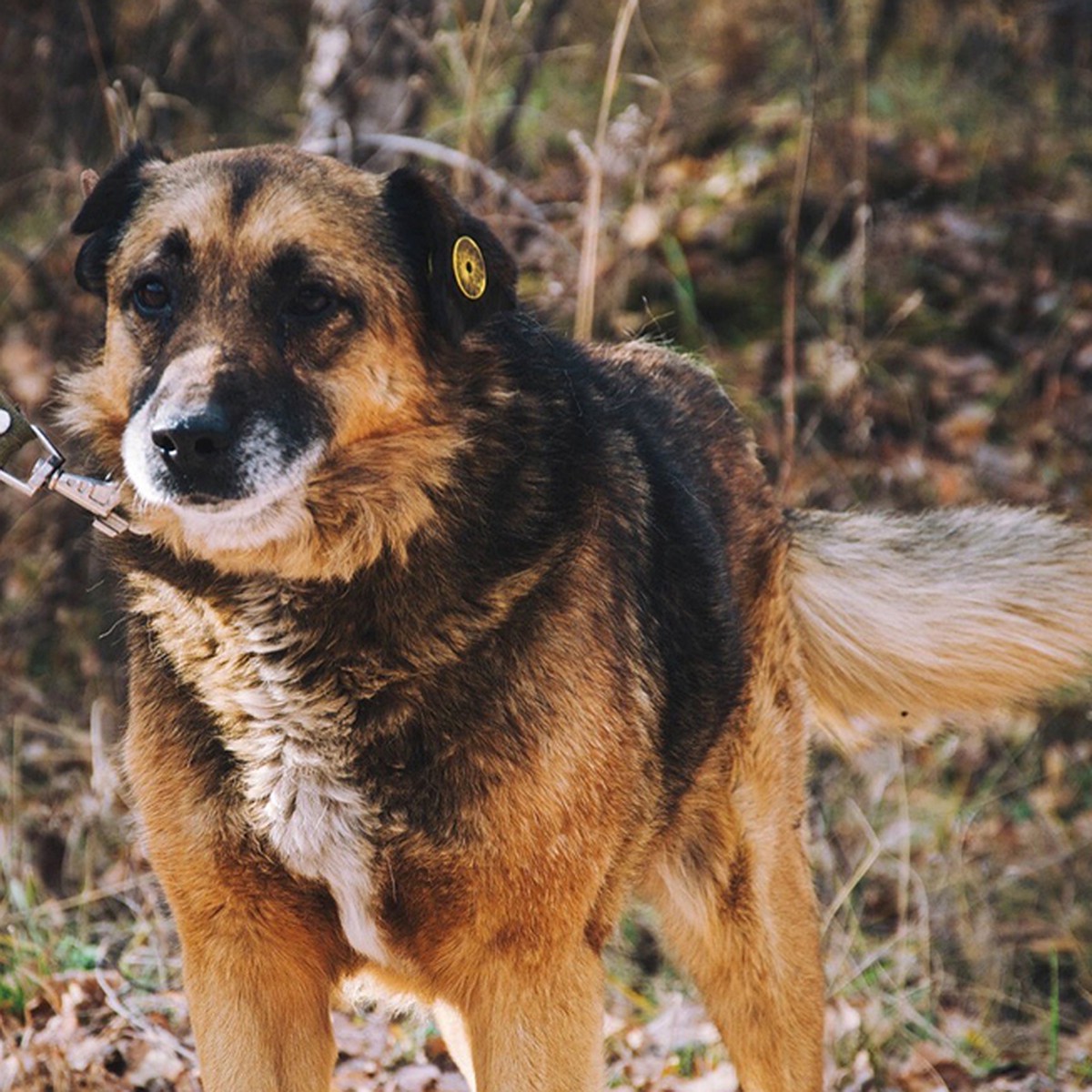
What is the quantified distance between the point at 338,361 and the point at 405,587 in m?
0.45

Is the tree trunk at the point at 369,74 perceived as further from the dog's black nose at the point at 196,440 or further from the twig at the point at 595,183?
the dog's black nose at the point at 196,440

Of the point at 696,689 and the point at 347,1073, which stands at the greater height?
the point at 696,689

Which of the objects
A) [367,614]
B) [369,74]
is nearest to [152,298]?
[367,614]

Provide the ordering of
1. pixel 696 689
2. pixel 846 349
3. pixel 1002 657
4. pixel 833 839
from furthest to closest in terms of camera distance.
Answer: pixel 846 349 < pixel 833 839 < pixel 1002 657 < pixel 696 689

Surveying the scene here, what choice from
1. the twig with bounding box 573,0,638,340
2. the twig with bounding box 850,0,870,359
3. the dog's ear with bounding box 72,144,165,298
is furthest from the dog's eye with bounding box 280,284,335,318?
the twig with bounding box 850,0,870,359

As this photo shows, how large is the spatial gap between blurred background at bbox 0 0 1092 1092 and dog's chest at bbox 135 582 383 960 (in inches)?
27.6

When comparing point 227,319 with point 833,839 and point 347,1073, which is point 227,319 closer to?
point 347,1073

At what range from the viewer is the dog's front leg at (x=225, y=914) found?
9.31 ft

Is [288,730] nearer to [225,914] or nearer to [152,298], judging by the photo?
[225,914]

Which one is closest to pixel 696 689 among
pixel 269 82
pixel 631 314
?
pixel 631 314

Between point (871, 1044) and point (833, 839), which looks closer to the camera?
point (871, 1044)

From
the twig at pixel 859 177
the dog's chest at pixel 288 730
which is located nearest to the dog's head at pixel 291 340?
→ the dog's chest at pixel 288 730

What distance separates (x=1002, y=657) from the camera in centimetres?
409

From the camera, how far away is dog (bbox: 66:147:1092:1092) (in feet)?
9.29
